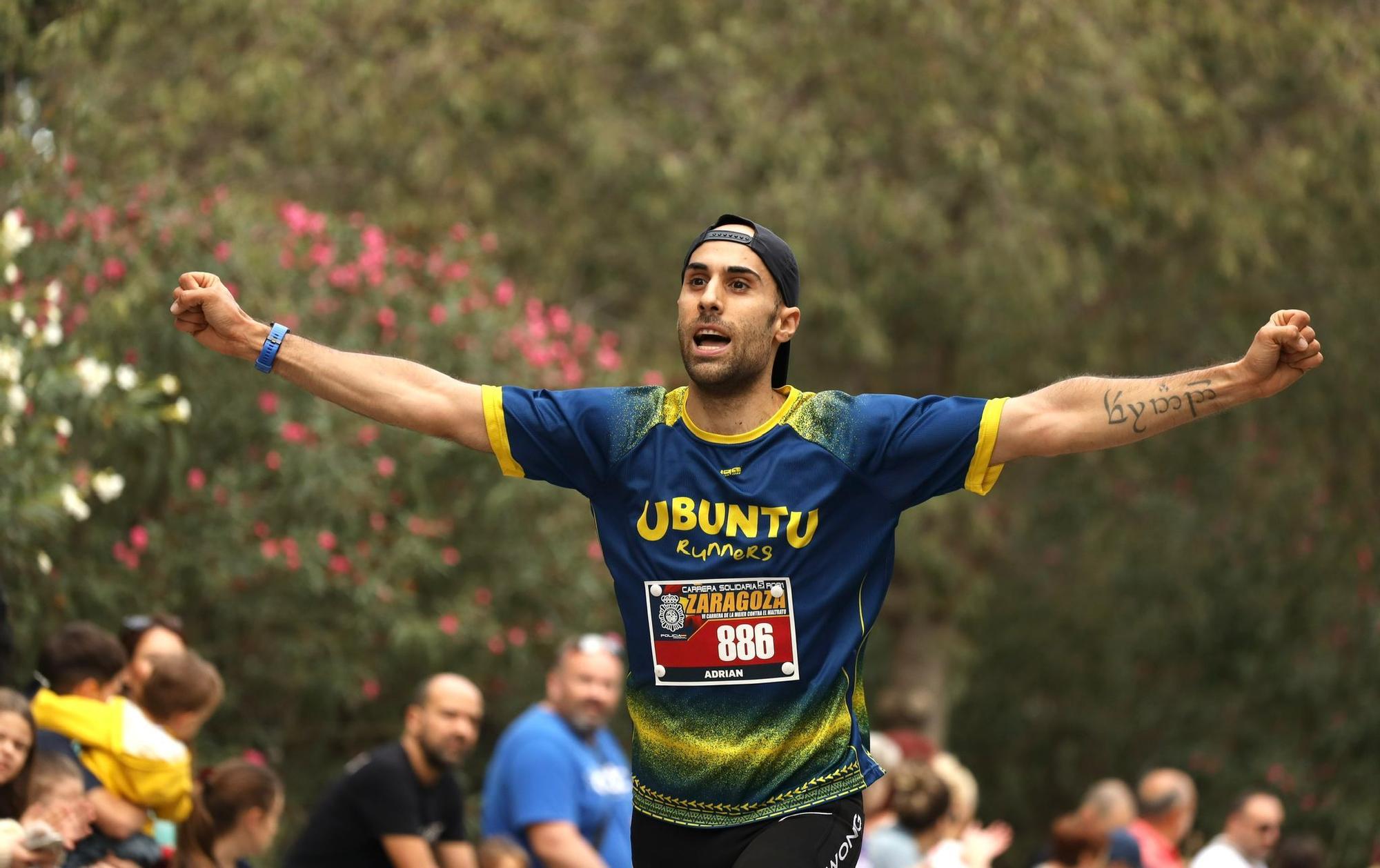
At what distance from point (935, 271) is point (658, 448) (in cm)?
1072

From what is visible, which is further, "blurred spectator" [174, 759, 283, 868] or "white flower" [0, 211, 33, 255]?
"white flower" [0, 211, 33, 255]

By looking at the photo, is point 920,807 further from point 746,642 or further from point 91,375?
point 746,642

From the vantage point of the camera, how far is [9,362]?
307 inches

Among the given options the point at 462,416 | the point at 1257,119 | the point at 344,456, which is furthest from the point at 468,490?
the point at 1257,119

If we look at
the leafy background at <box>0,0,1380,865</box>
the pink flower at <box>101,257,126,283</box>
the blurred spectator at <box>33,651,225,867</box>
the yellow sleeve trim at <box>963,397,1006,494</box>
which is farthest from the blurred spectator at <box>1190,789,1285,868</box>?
the yellow sleeve trim at <box>963,397,1006,494</box>

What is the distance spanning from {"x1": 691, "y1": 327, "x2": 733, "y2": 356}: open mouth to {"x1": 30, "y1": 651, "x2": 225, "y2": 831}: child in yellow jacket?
293 cm

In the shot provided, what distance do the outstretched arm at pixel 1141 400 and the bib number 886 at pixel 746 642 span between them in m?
0.67

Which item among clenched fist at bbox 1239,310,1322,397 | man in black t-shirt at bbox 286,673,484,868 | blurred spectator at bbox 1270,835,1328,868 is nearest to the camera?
clenched fist at bbox 1239,310,1322,397

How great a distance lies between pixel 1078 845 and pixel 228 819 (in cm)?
381

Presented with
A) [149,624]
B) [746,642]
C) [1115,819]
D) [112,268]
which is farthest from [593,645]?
[746,642]

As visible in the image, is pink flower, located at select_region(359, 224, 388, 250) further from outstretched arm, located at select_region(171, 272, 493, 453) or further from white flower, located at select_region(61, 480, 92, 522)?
outstretched arm, located at select_region(171, 272, 493, 453)

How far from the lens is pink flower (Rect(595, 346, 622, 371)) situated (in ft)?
40.0

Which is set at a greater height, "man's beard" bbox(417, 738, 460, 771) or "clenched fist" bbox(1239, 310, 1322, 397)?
"clenched fist" bbox(1239, 310, 1322, 397)

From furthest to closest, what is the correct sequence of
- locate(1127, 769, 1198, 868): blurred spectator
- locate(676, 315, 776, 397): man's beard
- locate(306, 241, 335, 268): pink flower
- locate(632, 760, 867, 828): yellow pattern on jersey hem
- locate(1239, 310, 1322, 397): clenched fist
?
locate(306, 241, 335, 268): pink flower < locate(1127, 769, 1198, 868): blurred spectator < locate(676, 315, 776, 397): man's beard < locate(632, 760, 867, 828): yellow pattern on jersey hem < locate(1239, 310, 1322, 397): clenched fist
